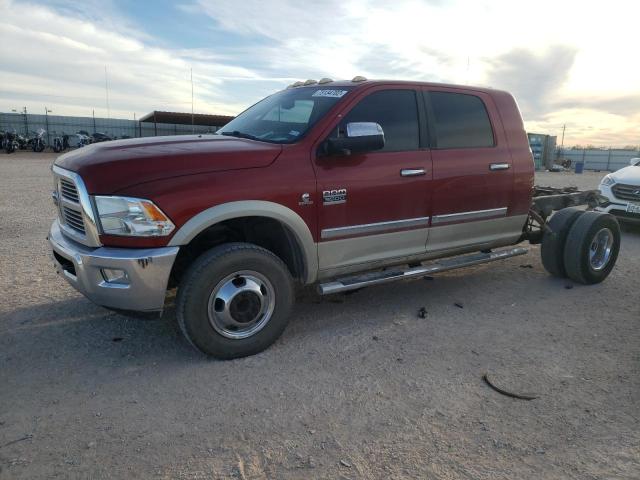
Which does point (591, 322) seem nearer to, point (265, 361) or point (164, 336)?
point (265, 361)

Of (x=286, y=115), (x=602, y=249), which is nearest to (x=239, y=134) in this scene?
(x=286, y=115)

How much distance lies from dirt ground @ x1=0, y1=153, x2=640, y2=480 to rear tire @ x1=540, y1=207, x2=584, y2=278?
713 millimetres

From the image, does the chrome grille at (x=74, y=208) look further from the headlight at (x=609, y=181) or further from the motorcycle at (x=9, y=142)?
the motorcycle at (x=9, y=142)

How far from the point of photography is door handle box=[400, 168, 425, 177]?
4219 mm

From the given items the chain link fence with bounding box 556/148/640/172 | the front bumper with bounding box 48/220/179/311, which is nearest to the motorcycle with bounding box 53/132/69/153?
the front bumper with bounding box 48/220/179/311

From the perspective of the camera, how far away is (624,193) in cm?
889

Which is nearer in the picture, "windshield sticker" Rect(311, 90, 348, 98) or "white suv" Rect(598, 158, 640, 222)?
"windshield sticker" Rect(311, 90, 348, 98)

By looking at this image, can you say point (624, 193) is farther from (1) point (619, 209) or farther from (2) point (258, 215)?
(2) point (258, 215)

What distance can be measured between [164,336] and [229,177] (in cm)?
148

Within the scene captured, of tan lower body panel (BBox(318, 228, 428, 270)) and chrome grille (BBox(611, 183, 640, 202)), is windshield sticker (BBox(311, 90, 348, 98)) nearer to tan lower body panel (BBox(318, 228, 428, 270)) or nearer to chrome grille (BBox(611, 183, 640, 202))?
tan lower body panel (BBox(318, 228, 428, 270))

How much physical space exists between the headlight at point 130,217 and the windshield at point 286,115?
1209mm

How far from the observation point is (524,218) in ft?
17.6

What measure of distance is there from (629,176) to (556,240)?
4.56m

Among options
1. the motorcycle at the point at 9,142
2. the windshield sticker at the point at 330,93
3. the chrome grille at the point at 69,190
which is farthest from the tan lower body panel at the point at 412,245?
the motorcycle at the point at 9,142
